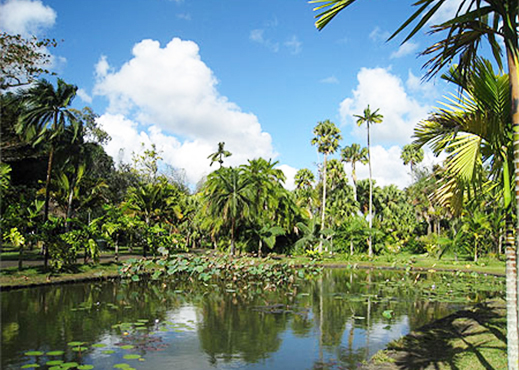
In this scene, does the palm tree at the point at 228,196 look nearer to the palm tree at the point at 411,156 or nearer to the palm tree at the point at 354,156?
the palm tree at the point at 354,156

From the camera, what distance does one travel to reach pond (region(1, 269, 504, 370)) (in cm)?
704

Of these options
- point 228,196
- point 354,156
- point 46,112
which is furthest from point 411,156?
point 46,112

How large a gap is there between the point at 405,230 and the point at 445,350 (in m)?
35.3

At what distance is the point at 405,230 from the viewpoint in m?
40.1

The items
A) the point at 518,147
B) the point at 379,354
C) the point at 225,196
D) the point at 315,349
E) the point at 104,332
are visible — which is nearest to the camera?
the point at 518,147

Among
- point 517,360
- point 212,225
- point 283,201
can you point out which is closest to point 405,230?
point 283,201

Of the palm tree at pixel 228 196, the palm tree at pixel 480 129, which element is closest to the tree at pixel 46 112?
the palm tree at pixel 228 196

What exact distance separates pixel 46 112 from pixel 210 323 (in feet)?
41.8

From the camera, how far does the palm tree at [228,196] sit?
96.2 feet

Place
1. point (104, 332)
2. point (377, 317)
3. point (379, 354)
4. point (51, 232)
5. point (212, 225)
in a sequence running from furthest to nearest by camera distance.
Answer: point (212, 225)
point (51, 232)
point (377, 317)
point (104, 332)
point (379, 354)

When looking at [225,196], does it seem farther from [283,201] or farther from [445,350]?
[445,350]

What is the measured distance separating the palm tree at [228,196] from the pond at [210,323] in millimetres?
12164

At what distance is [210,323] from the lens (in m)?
9.95

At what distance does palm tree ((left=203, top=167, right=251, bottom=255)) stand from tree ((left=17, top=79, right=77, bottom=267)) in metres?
13.7
